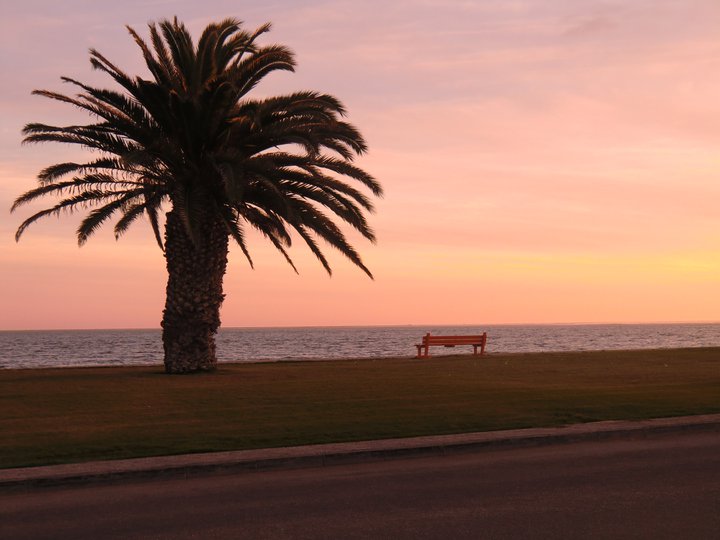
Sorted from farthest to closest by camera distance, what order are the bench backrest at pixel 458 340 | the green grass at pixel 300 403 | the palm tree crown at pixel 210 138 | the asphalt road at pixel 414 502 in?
the bench backrest at pixel 458 340
the palm tree crown at pixel 210 138
the green grass at pixel 300 403
the asphalt road at pixel 414 502

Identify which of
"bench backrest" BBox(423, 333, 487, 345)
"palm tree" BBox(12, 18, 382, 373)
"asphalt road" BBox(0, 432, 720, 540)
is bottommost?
"asphalt road" BBox(0, 432, 720, 540)

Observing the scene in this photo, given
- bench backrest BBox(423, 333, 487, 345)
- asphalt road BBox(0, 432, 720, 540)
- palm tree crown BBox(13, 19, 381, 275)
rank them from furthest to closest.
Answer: bench backrest BBox(423, 333, 487, 345)
palm tree crown BBox(13, 19, 381, 275)
asphalt road BBox(0, 432, 720, 540)

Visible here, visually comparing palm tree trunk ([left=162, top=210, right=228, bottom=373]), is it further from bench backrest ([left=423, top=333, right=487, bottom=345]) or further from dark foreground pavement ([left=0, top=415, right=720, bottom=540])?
dark foreground pavement ([left=0, top=415, right=720, bottom=540])

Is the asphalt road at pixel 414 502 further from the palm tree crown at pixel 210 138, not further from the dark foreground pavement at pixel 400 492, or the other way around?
the palm tree crown at pixel 210 138

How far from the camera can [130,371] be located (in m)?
23.2

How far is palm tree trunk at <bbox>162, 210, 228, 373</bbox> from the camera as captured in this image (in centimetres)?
2197

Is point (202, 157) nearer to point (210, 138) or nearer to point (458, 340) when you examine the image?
point (210, 138)

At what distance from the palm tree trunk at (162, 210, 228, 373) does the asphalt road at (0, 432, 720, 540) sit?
12982 millimetres

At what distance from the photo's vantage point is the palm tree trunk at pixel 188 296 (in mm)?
21969

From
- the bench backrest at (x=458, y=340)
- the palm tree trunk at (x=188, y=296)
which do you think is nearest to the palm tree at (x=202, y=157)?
the palm tree trunk at (x=188, y=296)

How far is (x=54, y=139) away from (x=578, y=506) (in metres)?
17.8

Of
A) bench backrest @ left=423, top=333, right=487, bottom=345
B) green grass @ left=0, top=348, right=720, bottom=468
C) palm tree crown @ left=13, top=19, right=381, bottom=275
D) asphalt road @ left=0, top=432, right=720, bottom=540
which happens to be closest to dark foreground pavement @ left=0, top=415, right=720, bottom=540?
asphalt road @ left=0, top=432, right=720, bottom=540

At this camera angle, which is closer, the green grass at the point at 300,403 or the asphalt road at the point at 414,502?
the asphalt road at the point at 414,502

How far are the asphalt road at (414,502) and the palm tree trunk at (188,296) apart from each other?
1298 centimetres
